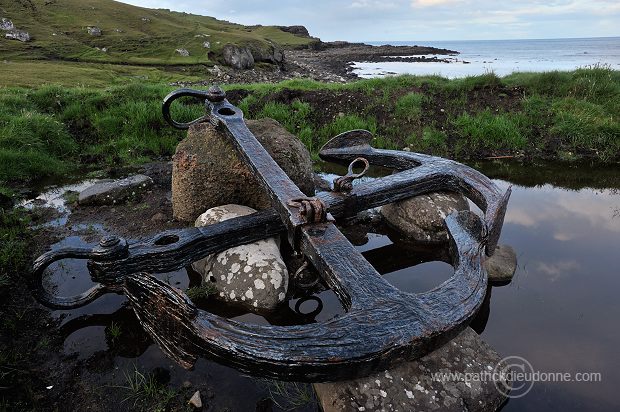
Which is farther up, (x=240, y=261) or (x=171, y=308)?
(x=171, y=308)

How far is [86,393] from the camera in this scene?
2566 mm

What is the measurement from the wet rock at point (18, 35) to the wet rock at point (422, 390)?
46149mm

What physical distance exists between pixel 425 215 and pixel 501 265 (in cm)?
105

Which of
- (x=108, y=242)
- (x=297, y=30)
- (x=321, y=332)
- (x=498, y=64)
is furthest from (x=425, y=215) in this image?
(x=297, y=30)

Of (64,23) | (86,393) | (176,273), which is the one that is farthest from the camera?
(64,23)

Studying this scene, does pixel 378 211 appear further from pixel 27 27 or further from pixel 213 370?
pixel 27 27

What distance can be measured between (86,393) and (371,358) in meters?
1.90

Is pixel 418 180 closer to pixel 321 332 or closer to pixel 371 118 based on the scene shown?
pixel 321 332

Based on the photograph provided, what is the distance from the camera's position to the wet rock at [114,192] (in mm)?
5449

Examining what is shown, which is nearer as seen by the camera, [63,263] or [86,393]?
[86,393]

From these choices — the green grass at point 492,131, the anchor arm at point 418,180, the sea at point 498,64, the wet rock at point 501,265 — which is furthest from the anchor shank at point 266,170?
the sea at point 498,64

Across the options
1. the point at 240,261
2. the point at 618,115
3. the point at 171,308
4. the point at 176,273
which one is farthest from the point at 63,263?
the point at 618,115

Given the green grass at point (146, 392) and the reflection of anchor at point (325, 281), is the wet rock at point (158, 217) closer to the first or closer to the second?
the reflection of anchor at point (325, 281)

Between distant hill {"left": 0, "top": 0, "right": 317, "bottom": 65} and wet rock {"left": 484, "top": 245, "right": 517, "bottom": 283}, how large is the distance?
122ft
